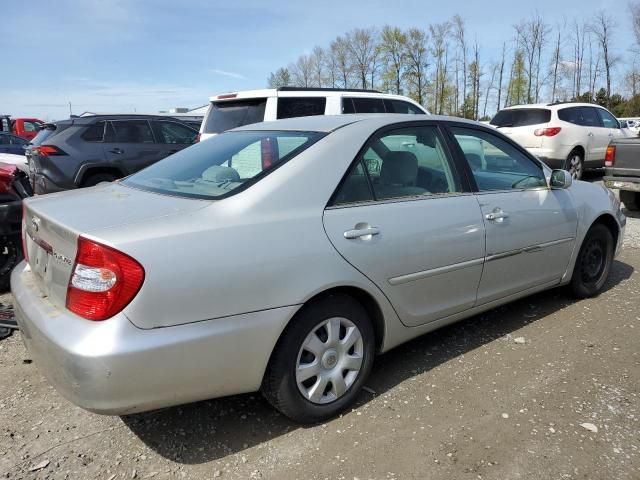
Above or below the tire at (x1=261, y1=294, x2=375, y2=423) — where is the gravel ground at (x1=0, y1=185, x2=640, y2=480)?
below

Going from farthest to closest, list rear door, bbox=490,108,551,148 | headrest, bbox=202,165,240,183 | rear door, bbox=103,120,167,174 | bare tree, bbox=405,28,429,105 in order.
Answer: bare tree, bbox=405,28,429,105 → rear door, bbox=490,108,551,148 → rear door, bbox=103,120,167,174 → headrest, bbox=202,165,240,183

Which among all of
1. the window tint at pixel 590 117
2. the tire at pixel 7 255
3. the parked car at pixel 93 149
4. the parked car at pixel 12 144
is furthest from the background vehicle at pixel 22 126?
the window tint at pixel 590 117

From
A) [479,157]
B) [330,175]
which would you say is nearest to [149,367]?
[330,175]

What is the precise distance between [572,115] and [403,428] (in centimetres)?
984

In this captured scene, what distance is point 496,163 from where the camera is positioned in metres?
3.87

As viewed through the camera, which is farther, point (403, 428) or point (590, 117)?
point (590, 117)

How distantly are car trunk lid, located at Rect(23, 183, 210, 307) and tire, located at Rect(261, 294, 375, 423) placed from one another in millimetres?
770

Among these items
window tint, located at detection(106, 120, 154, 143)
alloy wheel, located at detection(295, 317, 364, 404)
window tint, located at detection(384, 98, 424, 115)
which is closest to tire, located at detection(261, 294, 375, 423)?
alloy wheel, located at detection(295, 317, 364, 404)

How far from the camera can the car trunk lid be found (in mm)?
2318

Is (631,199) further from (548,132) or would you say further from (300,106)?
(300,106)

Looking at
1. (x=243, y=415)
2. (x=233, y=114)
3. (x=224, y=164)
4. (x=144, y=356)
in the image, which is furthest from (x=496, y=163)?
(x=233, y=114)

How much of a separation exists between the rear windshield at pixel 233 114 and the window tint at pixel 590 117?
23.9 ft

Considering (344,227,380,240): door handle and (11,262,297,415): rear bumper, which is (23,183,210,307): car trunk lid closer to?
(11,262,297,415): rear bumper

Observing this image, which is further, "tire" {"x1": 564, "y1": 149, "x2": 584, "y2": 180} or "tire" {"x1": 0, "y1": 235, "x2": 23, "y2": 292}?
"tire" {"x1": 564, "y1": 149, "x2": 584, "y2": 180}
